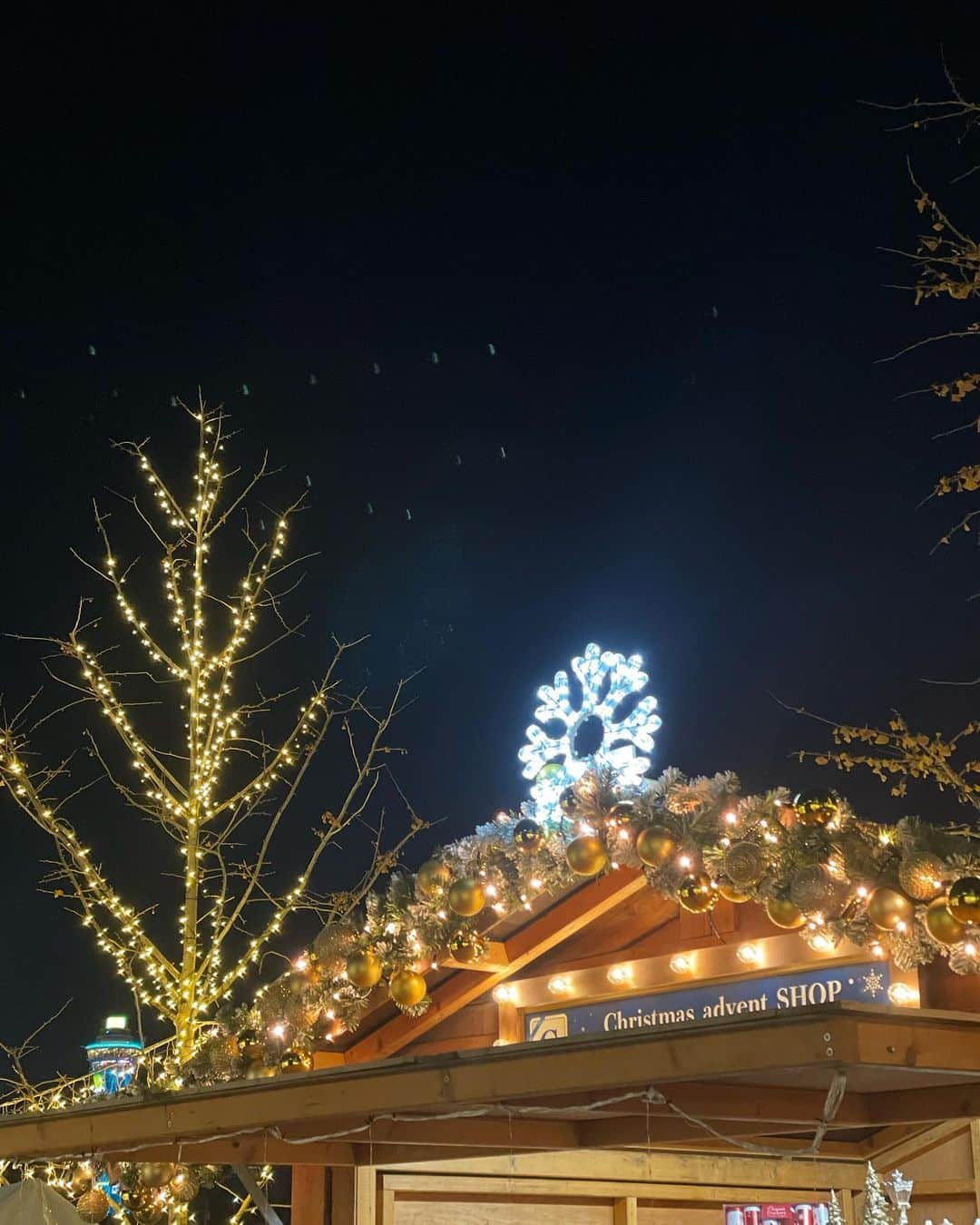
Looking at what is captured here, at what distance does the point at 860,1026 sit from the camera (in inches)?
141

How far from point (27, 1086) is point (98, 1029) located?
4551 cm

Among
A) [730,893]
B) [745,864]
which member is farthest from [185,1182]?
[745,864]

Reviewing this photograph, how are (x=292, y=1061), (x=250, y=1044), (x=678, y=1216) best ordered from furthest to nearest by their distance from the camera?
(x=678, y=1216)
(x=250, y=1044)
(x=292, y=1061)

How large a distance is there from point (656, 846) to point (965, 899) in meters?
1.39

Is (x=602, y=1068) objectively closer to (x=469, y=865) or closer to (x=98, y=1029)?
(x=469, y=865)

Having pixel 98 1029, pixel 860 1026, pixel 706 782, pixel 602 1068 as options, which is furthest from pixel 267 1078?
pixel 98 1029

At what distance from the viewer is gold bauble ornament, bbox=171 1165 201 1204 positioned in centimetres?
743

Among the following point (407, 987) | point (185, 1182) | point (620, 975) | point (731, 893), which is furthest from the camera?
point (185, 1182)

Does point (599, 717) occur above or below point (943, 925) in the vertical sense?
above

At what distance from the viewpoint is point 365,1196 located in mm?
6980

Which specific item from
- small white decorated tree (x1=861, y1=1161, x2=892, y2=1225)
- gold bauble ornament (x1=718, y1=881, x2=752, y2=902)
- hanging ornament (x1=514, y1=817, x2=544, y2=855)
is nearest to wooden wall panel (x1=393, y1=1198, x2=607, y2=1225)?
hanging ornament (x1=514, y1=817, x2=544, y2=855)

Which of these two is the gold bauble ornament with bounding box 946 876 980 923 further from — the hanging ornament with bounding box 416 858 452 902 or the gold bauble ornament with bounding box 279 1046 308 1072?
the gold bauble ornament with bounding box 279 1046 308 1072

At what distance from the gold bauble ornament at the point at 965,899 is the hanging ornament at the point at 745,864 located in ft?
2.83

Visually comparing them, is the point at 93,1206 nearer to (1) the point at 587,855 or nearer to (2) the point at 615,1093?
(1) the point at 587,855
